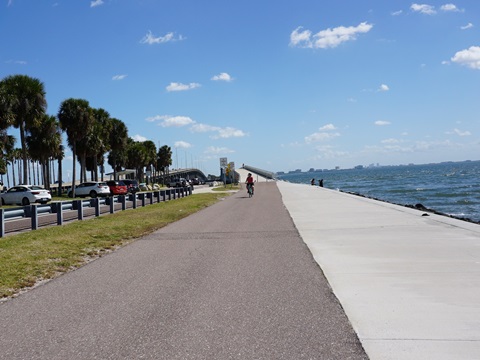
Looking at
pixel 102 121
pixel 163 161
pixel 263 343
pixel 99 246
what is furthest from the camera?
pixel 163 161

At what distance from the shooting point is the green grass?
879 cm

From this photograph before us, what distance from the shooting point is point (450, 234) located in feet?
41.8

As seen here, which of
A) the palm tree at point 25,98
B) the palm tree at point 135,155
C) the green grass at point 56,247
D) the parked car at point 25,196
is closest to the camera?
the green grass at point 56,247

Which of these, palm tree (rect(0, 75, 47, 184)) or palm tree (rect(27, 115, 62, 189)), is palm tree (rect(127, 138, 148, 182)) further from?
palm tree (rect(0, 75, 47, 184))

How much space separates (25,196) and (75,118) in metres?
16.2

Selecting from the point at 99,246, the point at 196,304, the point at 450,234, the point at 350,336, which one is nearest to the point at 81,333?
the point at 196,304

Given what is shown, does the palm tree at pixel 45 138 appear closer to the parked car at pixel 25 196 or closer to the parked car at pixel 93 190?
the parked car at pixel 93 190

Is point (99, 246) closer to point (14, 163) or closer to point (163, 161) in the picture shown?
point (14, 163)

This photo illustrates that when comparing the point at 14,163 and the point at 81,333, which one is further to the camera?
the point at 14,163

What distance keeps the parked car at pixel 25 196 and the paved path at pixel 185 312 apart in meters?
29.7

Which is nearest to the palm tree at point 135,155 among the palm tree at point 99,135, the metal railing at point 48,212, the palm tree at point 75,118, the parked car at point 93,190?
the palm tree at point 99,135

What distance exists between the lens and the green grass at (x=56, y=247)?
28.8 ft

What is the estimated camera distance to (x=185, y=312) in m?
6.20

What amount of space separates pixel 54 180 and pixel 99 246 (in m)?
118
